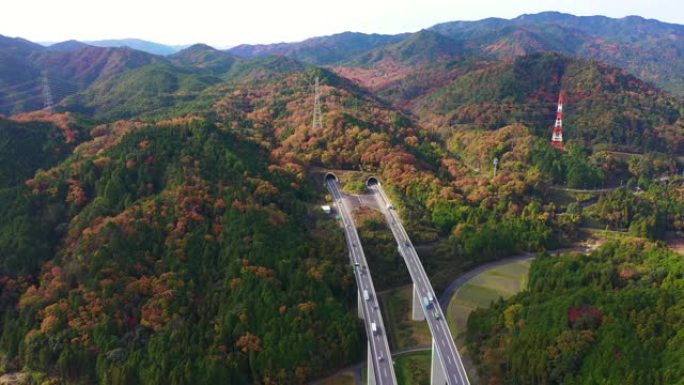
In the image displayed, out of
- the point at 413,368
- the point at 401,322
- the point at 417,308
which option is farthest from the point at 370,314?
the point at 401,322

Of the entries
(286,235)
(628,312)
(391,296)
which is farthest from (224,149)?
(628,312)

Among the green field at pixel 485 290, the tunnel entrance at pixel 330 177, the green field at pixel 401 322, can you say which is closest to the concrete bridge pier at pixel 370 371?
the green field at pixel 401 322

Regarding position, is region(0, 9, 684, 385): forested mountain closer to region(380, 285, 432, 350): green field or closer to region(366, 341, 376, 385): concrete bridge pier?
region(366, 341, 376, 385): concrete bridge pier

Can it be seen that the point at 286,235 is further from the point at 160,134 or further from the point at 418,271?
the point at 160,134

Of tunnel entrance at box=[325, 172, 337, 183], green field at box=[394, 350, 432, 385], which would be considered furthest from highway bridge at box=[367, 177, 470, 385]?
tunnel entrance at box=[325, 172, 337, 183]

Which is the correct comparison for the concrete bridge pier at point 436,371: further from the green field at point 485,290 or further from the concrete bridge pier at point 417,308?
the green field at point 485,290

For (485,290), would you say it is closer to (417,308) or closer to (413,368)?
(417,308)

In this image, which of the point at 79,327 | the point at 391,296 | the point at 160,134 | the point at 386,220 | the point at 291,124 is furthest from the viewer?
the point at 291,124
